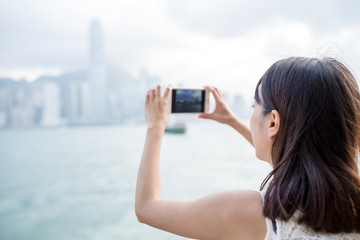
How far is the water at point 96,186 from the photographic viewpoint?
5.35 meters

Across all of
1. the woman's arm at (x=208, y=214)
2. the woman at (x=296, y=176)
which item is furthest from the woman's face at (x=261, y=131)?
the woman's arm at (x=208, y=214)

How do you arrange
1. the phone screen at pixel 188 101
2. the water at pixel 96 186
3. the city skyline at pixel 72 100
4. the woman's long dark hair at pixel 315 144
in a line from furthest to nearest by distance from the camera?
the city skyline at pixel 72 100, the water at pixel 96 186, the phone screen at pixel 188 101, the woman's long dark hair at pixel 315 144

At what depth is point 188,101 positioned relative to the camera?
31.6 inches

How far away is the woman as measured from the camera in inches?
16.4

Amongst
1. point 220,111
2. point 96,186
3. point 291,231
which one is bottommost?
point 96,186

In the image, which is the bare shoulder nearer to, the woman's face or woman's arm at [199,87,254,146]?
the woman's face

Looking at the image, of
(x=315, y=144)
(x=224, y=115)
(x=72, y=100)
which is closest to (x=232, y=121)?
(x=224, y=115)

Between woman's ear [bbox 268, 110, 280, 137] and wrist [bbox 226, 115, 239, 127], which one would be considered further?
wrist [bbox 226, 115, 239, 127]

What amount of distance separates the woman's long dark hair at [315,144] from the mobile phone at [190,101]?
31 centimetres

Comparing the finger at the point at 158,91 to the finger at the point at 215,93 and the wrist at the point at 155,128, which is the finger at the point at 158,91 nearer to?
the wrist at the point at 155,128

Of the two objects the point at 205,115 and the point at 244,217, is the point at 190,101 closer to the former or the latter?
the point at 205,115

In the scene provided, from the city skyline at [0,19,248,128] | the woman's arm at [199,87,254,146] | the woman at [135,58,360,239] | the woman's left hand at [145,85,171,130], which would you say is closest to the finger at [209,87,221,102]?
the woman's arm at [199,87,254,146]

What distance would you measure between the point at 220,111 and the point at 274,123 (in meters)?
0.31

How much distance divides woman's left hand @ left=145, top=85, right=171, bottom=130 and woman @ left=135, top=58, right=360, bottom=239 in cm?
16
